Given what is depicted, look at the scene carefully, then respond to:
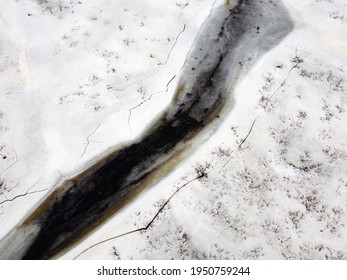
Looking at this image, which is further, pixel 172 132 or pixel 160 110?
pixel 160 110

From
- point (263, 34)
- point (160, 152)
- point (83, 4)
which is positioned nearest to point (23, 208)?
point (160, 152)

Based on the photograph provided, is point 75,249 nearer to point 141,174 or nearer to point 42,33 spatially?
point 141,174

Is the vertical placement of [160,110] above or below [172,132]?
above
